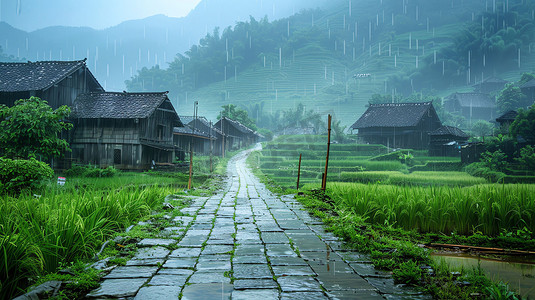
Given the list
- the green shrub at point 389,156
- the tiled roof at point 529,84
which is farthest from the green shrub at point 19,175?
the tiled roof at point 529,84

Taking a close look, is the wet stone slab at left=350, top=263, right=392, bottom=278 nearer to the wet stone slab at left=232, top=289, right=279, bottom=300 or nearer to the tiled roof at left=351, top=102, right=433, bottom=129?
the wet stone slab at left=232, top=289, right=279, bottom=300

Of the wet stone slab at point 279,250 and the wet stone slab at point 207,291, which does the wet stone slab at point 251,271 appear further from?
the wet stone slab at point 279,250

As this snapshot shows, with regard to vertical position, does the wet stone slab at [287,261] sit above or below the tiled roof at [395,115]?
below

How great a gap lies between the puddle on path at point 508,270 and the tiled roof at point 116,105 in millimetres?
19862

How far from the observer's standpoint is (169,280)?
9.23 feet

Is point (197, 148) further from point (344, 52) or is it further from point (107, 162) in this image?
point (344, 52)

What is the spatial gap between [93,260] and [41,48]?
17732cm

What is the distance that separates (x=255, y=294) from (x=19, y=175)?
330 inches

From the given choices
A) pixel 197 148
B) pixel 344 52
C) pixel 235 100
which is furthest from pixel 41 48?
pixel 197 148

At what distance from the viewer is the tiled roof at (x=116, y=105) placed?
2096 cm

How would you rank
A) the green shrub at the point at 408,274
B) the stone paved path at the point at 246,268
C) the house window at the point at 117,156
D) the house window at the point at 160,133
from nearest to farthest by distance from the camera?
1. the stone paved path at the point at 246,268
2. the green shrub at the point at 408,274
3. the house window at the point at 117,156
4. the house window at the point at 160,133

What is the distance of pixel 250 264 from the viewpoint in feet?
10.7

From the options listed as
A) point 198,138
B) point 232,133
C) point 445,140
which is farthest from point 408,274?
point 232,133

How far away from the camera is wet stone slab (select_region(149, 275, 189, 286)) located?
2746mm
